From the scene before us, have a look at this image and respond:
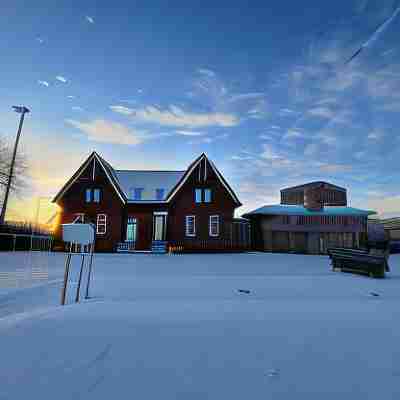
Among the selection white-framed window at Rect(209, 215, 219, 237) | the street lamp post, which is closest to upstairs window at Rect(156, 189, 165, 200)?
white-framed window at Rect(209, 215, 219, 237)

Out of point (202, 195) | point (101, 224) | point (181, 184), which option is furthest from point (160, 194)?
point (101, 224)

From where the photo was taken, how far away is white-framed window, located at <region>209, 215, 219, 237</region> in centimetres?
2180

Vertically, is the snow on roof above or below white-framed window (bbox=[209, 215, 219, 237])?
above

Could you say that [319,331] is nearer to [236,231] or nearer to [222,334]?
[222,334]

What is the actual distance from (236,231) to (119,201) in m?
11.9

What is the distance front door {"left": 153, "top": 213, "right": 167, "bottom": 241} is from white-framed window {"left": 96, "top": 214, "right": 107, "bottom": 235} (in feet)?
15.4

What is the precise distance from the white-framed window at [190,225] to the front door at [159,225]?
7.08 ft

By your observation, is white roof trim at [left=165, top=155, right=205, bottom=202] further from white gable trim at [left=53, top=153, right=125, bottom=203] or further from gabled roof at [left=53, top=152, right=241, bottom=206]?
white gable trim at [left=53, top=153, right=125, bottom=203]

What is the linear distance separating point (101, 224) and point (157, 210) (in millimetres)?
5501

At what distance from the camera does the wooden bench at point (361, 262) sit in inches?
367

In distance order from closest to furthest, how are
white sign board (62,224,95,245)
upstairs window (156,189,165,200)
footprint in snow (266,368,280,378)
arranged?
footprint in snow (266,368,280,378)
white sign board (62,224,95,245)
upstairs window (156,189,165,200)

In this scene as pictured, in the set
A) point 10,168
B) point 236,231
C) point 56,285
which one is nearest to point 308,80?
point 236,231

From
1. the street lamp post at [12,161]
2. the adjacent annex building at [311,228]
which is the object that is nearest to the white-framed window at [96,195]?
the street lamp post at [12,161]

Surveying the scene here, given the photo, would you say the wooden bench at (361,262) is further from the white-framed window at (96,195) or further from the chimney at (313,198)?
the white-framed window at (96,195)
